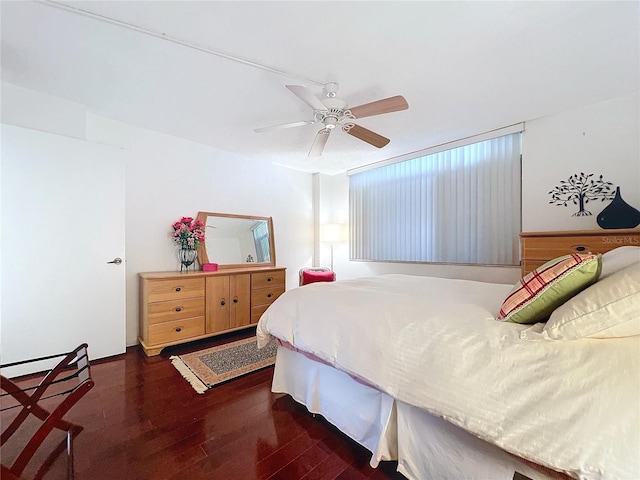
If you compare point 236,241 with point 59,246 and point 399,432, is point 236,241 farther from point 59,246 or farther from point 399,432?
point 399,432

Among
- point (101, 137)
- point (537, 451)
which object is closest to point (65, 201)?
point (101, 137)

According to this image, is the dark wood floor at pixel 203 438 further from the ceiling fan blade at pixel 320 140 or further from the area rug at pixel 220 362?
the ceiling fan blade at pixel 320 140

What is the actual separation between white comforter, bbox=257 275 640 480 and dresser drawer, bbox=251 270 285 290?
1.98 meters

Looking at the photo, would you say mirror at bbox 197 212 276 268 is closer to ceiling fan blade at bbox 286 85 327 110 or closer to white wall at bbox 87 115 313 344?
white wall at bbox 87 115 313 344

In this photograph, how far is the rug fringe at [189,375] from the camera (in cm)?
197

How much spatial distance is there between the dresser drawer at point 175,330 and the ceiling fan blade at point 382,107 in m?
2.60

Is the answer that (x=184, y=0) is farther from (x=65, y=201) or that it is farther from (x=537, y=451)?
(x=537, y=451)

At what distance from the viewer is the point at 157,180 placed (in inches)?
119

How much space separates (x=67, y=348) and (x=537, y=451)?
128 inches

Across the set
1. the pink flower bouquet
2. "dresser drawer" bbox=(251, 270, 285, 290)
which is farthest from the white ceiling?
"dresser drawer" bbox=(251, 270, 285, 290)

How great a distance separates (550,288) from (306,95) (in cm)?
167

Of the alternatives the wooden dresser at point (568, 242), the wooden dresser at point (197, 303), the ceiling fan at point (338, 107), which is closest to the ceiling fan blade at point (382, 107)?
the ceiling fan at point (338, 107)

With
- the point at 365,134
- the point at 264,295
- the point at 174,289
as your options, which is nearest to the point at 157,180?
the point at 174,289

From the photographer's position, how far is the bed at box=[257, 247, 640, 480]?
703 millimetres
